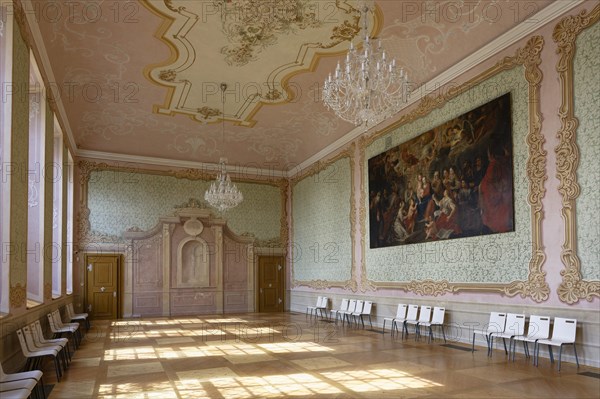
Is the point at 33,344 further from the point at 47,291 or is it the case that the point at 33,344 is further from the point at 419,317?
the point at 419,317

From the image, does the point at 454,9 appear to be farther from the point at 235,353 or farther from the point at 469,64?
the point at 235,353

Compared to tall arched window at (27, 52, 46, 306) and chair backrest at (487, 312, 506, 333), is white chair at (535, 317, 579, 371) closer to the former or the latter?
chair backrest at (487, 312, 506, 333)

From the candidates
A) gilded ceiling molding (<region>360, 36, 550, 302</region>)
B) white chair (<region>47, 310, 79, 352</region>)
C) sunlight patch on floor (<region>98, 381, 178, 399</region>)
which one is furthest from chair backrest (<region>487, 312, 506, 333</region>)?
white chair (<region>47, 310, 79, 352</region>)

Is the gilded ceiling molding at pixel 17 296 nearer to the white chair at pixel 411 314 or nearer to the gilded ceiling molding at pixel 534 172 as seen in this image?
the white chair at pixel 411 314

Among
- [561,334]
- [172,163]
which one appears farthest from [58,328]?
[172,163]

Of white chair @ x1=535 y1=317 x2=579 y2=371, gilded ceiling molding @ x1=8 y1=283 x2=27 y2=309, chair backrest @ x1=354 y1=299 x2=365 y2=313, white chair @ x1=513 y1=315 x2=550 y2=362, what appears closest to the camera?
gilded ceiling molding @ x1=8 y1=283 x2=27 y2=309

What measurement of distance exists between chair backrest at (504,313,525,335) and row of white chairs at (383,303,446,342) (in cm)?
177

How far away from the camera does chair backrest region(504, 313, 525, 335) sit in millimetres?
8234

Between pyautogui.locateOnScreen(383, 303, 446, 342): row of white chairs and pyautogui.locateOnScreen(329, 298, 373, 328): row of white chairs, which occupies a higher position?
pyautogui.locateOnScreen(383, 303, 446, 342): row of white chairs

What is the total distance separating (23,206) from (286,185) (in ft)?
43.5

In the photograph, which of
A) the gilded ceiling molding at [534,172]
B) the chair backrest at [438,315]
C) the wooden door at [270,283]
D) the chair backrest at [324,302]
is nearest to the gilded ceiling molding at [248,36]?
the gilded ceiling molding at [534,172]

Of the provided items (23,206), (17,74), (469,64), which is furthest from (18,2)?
(469,64)

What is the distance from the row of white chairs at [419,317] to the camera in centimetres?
1026

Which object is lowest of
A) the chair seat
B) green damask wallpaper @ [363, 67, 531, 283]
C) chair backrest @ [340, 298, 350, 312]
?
chair backrest @ [340, 298, 350, 312]
